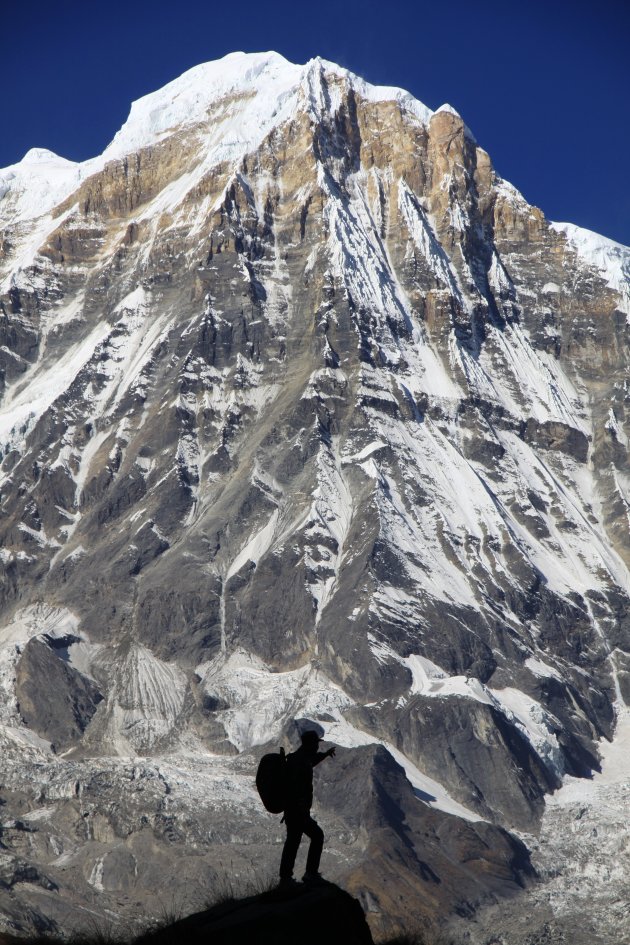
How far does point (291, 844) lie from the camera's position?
3406 centimetres

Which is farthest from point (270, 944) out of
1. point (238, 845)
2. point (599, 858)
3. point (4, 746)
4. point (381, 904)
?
point (4, 746)

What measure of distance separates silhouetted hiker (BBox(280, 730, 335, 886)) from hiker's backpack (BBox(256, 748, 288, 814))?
123mm

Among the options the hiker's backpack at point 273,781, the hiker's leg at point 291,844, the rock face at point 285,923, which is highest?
the hiker's backpack at point 273,781

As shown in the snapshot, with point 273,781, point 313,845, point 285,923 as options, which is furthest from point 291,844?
point 285,923

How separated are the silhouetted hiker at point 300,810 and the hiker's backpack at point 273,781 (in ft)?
0.41

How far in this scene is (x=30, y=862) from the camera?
151m

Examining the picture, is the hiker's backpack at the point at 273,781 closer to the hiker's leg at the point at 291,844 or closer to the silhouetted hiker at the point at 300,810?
the silhouetted hiker at the point at 300,810

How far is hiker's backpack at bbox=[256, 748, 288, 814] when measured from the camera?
34062mm

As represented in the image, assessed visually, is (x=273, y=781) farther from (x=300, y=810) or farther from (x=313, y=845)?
(x=313, y=845)

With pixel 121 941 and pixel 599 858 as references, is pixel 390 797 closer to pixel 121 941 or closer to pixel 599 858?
pixel 599 858

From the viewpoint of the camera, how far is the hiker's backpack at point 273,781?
34.1 metres

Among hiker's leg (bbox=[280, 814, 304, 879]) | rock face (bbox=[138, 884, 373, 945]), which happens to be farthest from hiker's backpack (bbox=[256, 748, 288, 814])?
rock face (bbox=[138, 884, 373, 945])

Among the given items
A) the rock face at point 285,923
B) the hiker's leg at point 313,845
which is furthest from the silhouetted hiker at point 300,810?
the rock face at point 285,923

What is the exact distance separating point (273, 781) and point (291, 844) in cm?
145
